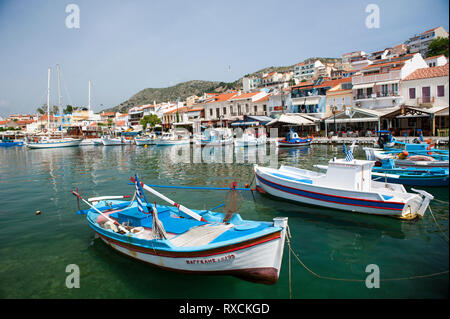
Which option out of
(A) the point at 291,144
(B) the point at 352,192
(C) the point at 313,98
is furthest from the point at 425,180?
(C) the point at 313,98

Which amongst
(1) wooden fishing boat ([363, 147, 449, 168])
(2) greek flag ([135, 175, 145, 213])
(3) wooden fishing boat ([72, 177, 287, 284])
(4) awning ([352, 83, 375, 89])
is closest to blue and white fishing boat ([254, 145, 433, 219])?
(3) wooden fishing boat ([72, 177, 287, 284])

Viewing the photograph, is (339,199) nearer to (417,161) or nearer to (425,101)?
(417,161)

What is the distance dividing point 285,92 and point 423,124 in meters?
23.5

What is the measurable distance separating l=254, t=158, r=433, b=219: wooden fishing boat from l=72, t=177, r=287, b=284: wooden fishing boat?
486 cm

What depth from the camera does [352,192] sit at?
10.7 meters

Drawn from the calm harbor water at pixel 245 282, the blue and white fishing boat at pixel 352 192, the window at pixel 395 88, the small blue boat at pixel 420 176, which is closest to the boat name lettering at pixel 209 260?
the calm harbor water at pixel 245 282

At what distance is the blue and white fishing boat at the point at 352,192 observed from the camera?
1013 cm

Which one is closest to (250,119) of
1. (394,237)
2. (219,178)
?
(219,178)

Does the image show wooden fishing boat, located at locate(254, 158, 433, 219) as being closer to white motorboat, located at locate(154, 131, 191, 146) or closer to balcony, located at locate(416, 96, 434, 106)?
balcony, located at locate(416, 96, 434, 106)

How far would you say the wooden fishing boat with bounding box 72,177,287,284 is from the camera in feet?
19.9

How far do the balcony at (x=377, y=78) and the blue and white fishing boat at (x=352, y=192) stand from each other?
32.2 metres

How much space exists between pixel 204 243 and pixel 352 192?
6704mm

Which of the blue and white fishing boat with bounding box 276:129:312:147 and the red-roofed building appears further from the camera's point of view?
the red-roofed building

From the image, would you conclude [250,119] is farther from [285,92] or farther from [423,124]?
[423,124]
